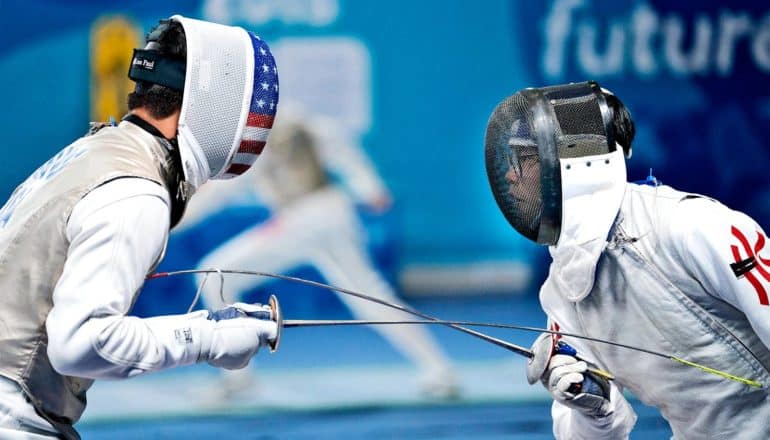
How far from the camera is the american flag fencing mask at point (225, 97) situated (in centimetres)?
214

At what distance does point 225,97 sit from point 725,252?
0.99 m

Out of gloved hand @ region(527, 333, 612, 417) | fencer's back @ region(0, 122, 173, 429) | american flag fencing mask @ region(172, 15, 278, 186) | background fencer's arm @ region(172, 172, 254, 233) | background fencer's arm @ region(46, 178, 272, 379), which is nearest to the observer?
background fencer's arm @ region(46, 178, 272, 379)

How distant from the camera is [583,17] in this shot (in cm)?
503

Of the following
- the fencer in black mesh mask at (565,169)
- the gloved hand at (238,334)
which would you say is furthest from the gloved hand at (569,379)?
the gloved hand at (238,334)

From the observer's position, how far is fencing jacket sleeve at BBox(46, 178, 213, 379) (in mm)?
1813

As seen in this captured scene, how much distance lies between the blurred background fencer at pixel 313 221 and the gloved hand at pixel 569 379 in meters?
2.34

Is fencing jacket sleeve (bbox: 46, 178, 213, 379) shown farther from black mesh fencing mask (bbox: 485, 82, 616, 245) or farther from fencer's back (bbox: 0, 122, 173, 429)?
black mesh fencing mask (bbox: 485, 82, 616, 245)

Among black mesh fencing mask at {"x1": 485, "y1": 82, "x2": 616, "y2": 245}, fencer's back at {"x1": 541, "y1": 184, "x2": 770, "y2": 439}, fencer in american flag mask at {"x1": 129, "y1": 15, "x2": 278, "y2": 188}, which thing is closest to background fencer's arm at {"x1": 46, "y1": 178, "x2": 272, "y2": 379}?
fencer in american flag mask at {"x1": 129, "y1": 15, "x2": 278, "y2": 188}

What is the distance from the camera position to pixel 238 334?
79.0 inches

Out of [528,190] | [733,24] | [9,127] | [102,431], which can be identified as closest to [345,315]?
[102,431]

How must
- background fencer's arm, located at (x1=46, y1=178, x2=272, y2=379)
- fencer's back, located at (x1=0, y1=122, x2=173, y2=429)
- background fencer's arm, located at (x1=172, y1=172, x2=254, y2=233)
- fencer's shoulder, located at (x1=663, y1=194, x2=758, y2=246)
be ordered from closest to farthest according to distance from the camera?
background fencer's arm, located at (x1=46, y1=178, x2=272, y2=379) < fencer's back, located at (x1=0, y1=122, x2=173, y2=429) < fencer's shoulder, located at (x1=663, y1=194, x2=758, y2=246) < background fencer's arm, located at (x1=172, y1=172, x2=254, y2=233)

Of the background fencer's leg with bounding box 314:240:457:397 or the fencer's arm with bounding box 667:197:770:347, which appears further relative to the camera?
the background fencer's leg with bounding box 314:240:457:397

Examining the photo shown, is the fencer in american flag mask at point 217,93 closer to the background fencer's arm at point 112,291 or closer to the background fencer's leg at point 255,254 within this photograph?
the background fencer's arm at point 112,291

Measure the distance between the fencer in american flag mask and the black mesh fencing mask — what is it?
485 mm
